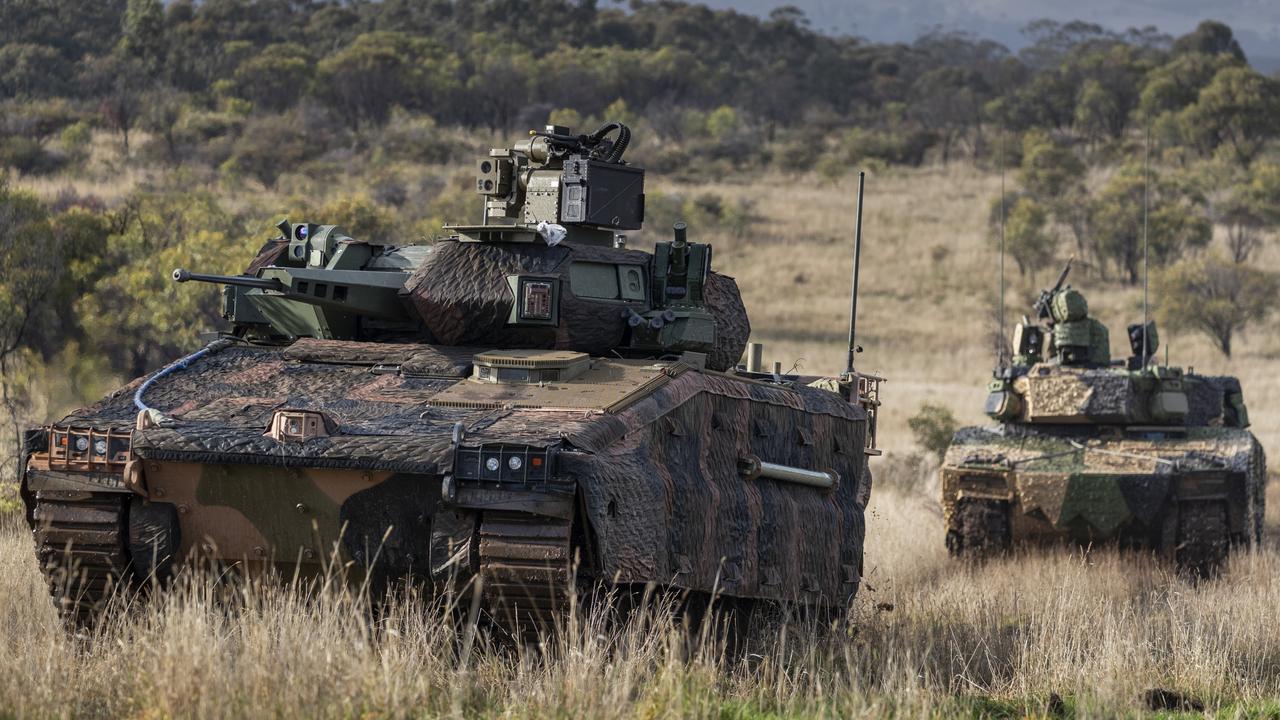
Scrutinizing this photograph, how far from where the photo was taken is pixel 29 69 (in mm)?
49062

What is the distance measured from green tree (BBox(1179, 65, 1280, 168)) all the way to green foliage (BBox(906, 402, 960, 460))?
34244mm

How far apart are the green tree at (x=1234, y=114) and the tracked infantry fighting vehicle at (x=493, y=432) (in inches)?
1880

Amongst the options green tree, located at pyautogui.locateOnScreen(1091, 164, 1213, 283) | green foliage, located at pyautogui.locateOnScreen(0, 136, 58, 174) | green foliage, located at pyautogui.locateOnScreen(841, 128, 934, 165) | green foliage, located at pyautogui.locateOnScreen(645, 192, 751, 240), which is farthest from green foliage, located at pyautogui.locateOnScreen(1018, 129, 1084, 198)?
green foliage, located at pyautogui.locateOnScreen(0, 136, 58, 174)

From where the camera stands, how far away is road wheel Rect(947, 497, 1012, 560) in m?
15.3

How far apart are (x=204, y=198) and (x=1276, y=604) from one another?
18845 mm

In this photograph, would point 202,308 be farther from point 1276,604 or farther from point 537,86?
point 537,86

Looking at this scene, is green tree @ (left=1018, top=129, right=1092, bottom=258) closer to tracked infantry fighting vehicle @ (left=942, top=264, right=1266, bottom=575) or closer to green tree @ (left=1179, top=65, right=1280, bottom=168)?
green tree @ (left=1179, top=65, right=1280, bottom=168)

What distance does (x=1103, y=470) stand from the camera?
15.0 m

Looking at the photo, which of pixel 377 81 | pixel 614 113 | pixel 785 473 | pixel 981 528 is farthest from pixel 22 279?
pixel 614 113

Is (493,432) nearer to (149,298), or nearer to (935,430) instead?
(149,298)

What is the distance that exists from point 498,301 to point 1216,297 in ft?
108

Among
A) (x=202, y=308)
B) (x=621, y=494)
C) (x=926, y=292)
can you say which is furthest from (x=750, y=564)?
(x=926, y=292)

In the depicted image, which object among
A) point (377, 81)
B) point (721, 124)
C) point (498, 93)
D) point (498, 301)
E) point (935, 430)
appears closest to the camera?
point (498, 301)

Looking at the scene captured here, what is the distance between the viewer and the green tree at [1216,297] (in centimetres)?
3844
